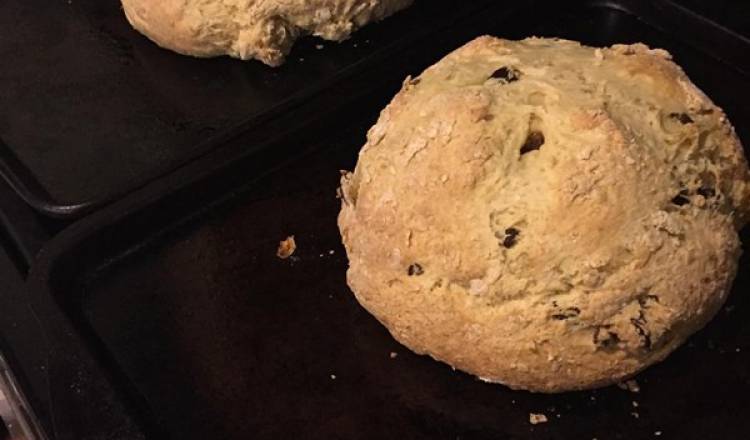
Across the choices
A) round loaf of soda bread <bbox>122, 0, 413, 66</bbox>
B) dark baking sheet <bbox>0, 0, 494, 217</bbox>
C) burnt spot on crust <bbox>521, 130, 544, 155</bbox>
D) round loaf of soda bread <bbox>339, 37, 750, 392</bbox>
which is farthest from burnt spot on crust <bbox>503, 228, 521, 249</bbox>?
round loaf of soda bread <bbox>122, 0, 413, 66</bbox>

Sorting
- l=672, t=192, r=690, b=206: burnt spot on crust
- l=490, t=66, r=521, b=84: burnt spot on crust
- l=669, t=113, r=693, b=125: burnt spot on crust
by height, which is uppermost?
l=490, t=66, r=521, b=84: burnt spot on crust

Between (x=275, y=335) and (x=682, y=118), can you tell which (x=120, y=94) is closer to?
(x=275, y=335)

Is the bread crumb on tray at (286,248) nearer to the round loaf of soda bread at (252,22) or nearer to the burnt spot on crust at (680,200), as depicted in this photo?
the round loaf of soda bread at (252,22)

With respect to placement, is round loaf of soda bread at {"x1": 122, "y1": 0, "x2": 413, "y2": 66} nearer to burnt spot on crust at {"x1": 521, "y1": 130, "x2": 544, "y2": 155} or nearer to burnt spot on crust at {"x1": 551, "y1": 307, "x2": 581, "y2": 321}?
burnt spot on crust at {"x1": 521, "y1": 130, "x2": 544, "y2": 155}

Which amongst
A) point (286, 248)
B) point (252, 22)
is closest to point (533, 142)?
point (286, 248)

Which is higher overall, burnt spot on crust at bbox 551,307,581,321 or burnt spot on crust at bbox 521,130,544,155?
burnt spot on crust at bbox 521,130,544,155

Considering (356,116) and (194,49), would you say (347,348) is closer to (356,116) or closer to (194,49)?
(356,116)

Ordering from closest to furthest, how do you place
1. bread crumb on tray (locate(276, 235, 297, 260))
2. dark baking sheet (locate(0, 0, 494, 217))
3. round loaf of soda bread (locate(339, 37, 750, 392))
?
1. round loaf of soda bread (locate(339, 37, 750, 392))
2. bread crumb on tray (locate(276, 235, 297, 260))
3. dark baking sheet (locate(0, 0, 494, 217))
